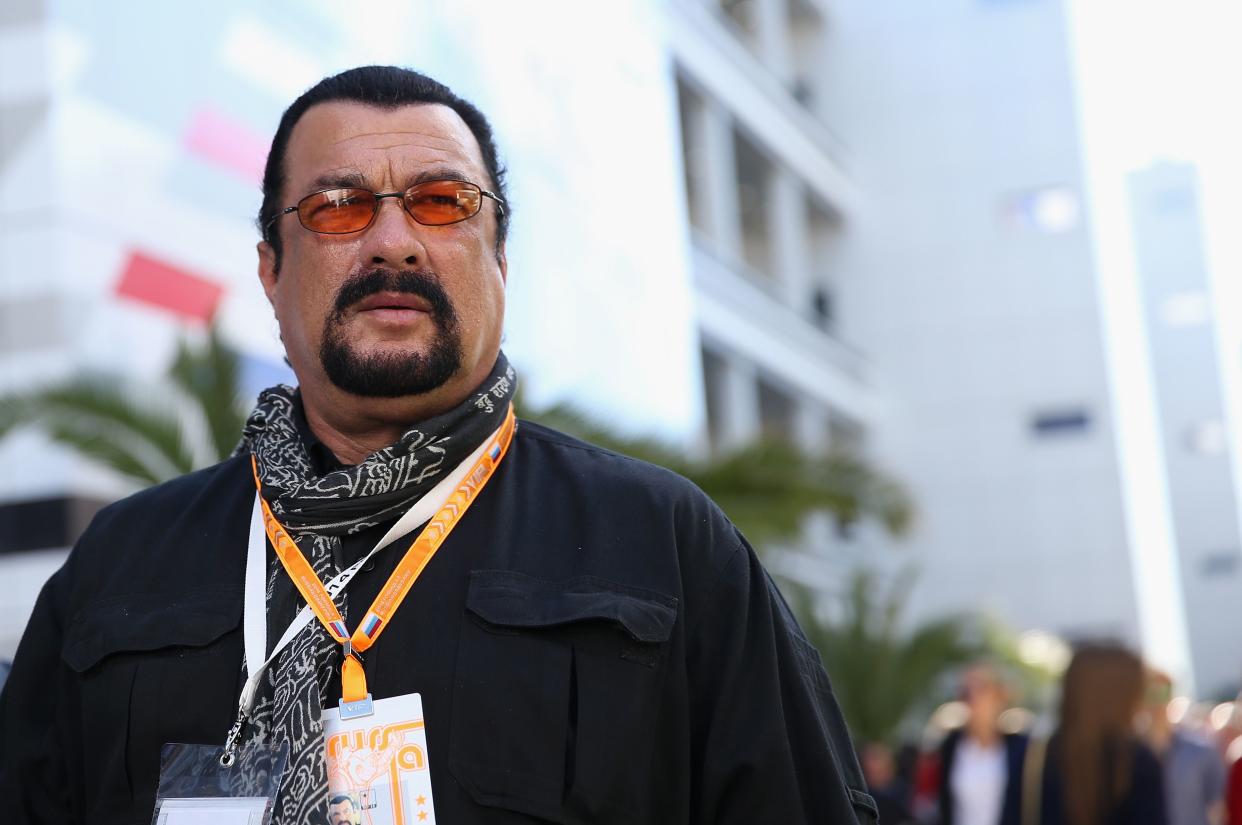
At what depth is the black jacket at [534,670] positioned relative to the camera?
232 centimetres

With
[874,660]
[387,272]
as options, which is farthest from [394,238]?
[874,660]

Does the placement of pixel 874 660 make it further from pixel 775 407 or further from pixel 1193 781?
pixel 1193 781

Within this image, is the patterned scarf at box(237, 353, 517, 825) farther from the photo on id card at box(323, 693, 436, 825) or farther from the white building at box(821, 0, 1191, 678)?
the white building at box(821, 0, 1191, 678)

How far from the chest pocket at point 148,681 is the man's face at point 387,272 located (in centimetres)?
39

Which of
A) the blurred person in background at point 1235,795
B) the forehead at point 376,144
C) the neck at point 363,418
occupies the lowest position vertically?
the blurred person in background at point 1235,795

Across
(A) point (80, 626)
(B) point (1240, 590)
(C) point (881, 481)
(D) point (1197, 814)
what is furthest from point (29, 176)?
(B) point (1240, 590)

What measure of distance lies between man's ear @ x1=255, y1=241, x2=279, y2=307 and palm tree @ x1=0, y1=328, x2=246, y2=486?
291 inches

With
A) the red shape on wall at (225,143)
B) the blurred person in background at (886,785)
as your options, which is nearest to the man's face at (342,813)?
the blurred person in background at (886,785)

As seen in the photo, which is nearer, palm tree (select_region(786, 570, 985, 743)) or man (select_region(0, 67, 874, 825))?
man (select_region(0, 67, 874, 825))

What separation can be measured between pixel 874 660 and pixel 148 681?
18.9 meters

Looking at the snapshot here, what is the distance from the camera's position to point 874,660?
2084 cm

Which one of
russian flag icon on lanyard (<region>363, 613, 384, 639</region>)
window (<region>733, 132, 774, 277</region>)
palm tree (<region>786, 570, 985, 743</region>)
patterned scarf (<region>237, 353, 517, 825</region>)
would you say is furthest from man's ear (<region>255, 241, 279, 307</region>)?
window (<region>733, 132, 774, 277</region>)

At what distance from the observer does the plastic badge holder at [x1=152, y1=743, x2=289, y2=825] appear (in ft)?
7.58

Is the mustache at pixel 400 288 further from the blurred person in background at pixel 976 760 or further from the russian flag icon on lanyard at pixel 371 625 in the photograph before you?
the blurred person in background at pixel 976 760
